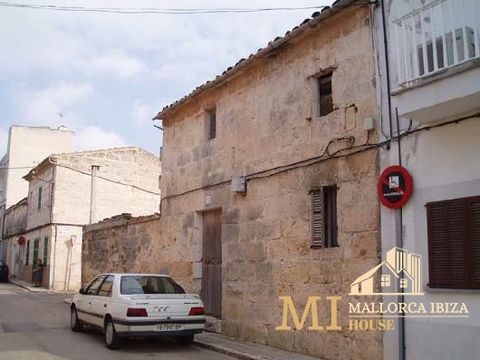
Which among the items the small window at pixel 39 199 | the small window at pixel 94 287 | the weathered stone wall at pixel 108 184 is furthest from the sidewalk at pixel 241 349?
the small window at pixel 39 199

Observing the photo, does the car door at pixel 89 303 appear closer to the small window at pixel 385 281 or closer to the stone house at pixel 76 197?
the small window at pixel 385 281

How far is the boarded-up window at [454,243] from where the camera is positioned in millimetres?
6465

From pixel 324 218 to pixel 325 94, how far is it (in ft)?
6.89

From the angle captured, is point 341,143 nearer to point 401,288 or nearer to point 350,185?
point 350,185

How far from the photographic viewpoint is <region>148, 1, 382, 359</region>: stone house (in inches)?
324

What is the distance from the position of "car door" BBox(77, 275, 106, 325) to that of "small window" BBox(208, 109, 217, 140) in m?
3.90

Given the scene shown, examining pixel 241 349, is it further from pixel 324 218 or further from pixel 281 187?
pixel 281 187

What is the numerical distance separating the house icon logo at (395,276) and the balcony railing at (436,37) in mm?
2272

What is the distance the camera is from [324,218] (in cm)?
885

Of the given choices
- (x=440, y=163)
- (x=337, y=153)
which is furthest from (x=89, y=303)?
(x=440, y=163)

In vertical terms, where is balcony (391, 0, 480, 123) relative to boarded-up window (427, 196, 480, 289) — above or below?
above

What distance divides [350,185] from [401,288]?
173cm
